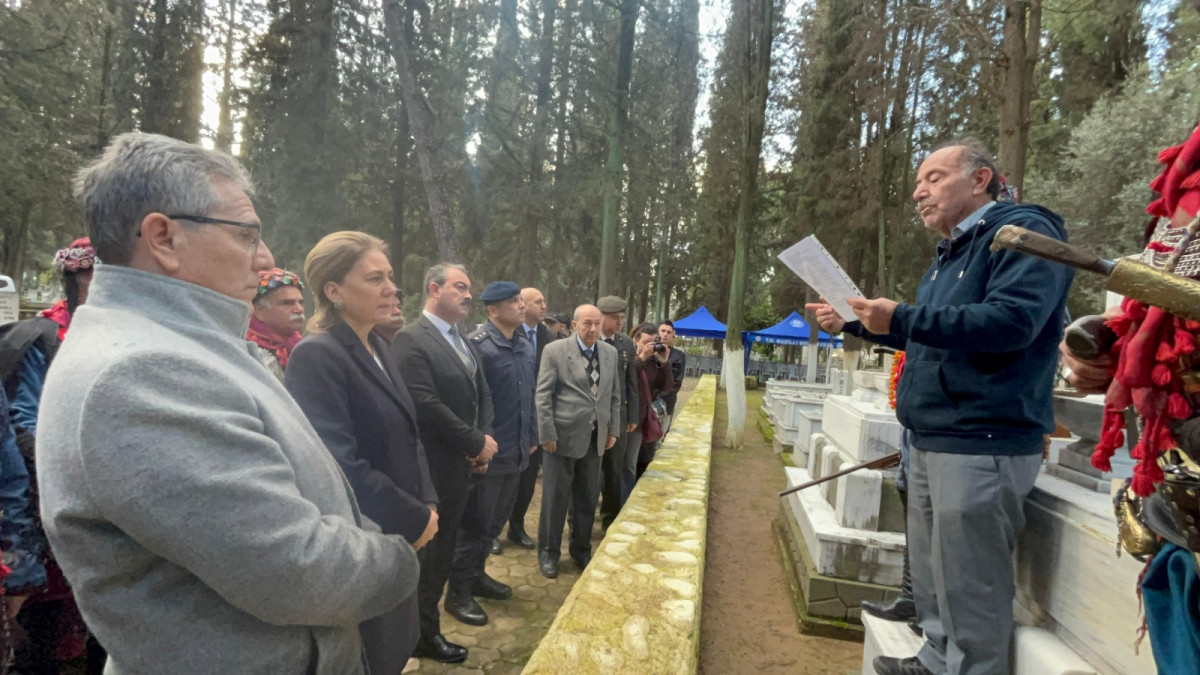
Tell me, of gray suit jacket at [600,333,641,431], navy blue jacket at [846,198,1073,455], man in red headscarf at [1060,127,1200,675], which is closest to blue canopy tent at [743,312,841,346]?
gray suit jacket at [600,333,641,431]

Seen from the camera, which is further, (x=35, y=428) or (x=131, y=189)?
(x=35, y=428)

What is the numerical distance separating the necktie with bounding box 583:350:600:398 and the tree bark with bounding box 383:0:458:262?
18.7ft

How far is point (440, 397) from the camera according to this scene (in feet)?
11.4

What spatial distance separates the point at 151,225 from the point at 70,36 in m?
18.2

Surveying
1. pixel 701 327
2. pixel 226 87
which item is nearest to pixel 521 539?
pixel 226 87

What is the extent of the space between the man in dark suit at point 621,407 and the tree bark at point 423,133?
199 inches

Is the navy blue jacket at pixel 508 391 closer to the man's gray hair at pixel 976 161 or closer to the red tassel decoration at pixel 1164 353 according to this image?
the man's gray hair at pixel 976 161

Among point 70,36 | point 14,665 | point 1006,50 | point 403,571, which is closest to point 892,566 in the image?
point 403,571

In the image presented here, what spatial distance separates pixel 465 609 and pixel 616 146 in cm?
1154

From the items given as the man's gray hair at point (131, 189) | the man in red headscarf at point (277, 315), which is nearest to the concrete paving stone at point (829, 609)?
the man in red headscarf at point (277, 315)

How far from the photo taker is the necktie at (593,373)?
493 cm

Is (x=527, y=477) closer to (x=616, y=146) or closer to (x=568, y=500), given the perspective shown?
(x=568, y=500)

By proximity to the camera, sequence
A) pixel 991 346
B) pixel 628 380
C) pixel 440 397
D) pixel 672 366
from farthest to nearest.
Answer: pixel 672 366
pixel 628 380
pixel 440 397
pixel 991 346

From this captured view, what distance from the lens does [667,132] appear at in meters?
15.5
